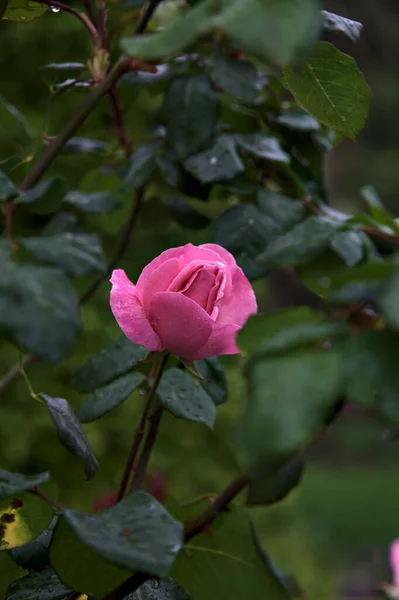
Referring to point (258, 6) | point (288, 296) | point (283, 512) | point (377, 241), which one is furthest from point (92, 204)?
point (288, 296)

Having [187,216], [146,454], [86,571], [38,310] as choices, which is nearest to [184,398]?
[146,454]

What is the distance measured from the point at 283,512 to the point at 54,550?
96.1 inches

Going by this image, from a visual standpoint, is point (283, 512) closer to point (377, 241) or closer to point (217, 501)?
point (377, 241)

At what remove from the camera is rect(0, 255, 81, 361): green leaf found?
0.28 m

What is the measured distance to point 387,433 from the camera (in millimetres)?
470

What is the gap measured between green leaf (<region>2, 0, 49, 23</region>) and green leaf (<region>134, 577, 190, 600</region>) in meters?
0.43

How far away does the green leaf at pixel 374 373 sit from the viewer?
284mm

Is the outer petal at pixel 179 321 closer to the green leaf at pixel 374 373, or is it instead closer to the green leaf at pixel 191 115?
the green leaf at pixel 374 373

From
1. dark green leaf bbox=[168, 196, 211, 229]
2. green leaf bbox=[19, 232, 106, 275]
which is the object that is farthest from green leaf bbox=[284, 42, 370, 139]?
dark green leaf bbox=[168, 196, 211, 229]

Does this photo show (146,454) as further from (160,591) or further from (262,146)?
(262,146)

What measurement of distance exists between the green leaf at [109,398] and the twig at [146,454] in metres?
0.03

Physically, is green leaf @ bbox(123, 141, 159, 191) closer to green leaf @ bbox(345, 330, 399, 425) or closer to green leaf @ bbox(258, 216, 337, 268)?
green leaf @ bbox(258, 216, 337, 268)

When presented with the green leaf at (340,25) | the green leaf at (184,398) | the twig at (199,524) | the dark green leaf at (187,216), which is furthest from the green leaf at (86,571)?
the dark green leaf at (187,216)

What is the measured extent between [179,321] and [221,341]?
0.10ft
